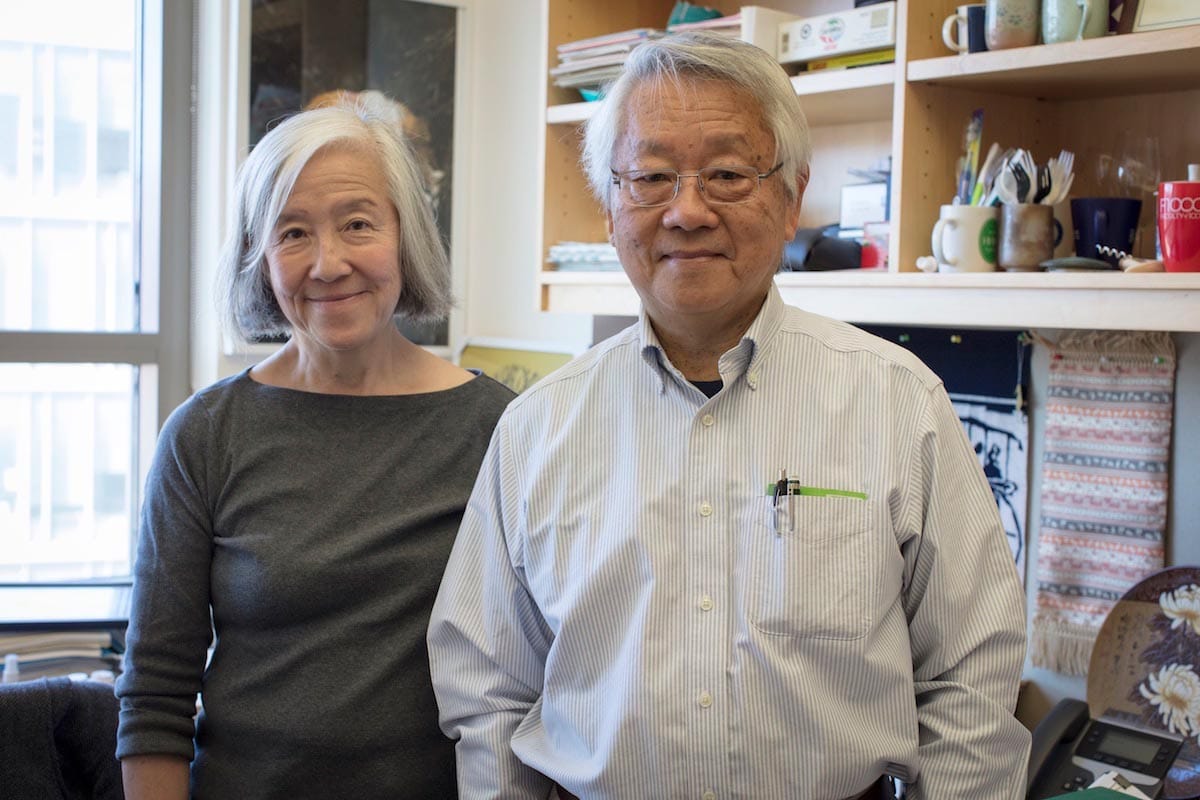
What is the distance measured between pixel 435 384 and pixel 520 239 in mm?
1629

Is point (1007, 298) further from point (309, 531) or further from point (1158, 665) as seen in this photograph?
point (309, 531)

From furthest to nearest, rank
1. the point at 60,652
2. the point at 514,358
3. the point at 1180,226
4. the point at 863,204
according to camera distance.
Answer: the point at 514,358 < the point at 863,204 < the point at 60,652 < the point at 1180,226

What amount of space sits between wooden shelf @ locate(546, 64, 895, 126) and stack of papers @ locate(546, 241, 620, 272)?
0.24m

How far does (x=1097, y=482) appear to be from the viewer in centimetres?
204

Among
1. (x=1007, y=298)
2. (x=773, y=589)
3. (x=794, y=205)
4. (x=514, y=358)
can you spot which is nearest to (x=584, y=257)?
(x=514, y=358)

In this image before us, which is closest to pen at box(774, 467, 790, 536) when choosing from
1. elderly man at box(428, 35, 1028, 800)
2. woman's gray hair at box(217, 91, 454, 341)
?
elderly man at box(428, 35, 1028, 800)

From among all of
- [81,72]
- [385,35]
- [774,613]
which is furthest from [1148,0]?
[81,72]

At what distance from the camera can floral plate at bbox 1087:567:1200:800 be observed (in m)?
1.84

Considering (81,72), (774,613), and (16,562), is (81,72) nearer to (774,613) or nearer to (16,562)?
(16,562)

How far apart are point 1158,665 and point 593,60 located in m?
1.44

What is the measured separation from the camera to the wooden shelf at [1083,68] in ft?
5.16

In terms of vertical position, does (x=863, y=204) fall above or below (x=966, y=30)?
below

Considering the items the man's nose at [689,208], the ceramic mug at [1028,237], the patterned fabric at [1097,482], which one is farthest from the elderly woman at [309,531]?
the patterned fabric at [1097,482]

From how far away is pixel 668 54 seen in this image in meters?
→ 1.33
